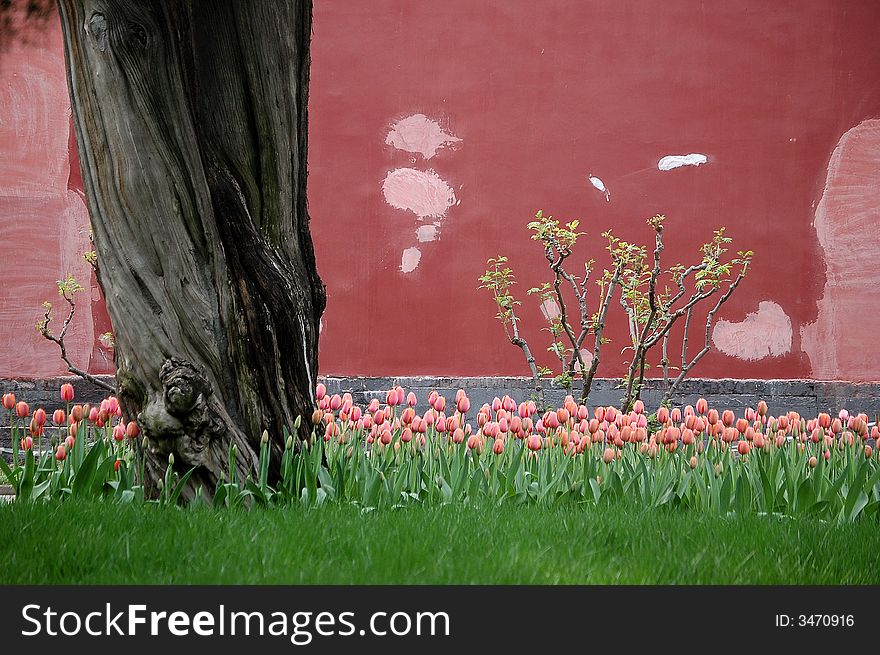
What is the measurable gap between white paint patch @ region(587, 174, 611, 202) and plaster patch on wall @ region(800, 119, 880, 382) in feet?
6.63

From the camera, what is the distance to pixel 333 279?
8477 mm

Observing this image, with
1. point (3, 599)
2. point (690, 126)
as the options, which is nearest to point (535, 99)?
point (690, 126)

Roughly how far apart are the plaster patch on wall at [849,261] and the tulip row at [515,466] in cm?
381

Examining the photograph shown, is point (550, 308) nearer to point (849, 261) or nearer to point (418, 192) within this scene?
point (418, 192)

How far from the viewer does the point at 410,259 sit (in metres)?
8.46

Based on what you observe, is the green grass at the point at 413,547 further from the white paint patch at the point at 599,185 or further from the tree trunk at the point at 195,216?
the white paint patch at the point at 599,185

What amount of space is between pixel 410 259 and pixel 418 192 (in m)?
0.68

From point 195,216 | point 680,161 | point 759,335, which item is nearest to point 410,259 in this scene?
point 680,161

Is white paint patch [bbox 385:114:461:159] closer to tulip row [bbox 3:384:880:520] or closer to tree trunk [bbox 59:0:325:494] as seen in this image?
tulip row [bbox 3:384:880:520]

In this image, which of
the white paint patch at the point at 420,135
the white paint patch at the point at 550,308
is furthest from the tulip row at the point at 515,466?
the white paint patch at the point at 420,135

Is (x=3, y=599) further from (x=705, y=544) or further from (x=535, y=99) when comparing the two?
(x=535, y=99)

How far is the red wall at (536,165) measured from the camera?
829 centimetres

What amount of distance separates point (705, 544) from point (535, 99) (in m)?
6.43

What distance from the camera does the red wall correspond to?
27.2 feet
